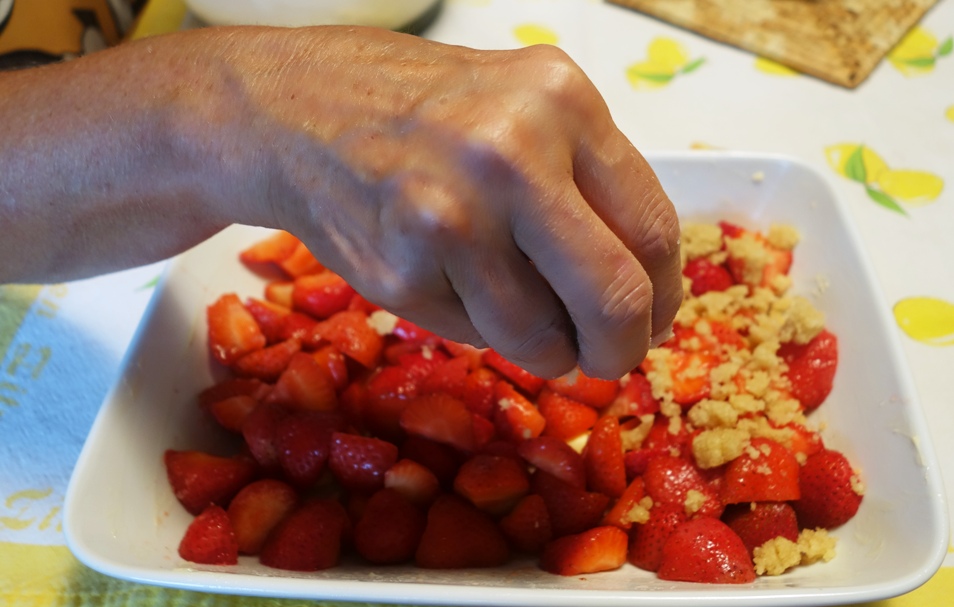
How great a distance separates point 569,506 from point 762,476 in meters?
0.20

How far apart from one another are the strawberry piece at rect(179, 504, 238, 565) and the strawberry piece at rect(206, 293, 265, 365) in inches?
8.4

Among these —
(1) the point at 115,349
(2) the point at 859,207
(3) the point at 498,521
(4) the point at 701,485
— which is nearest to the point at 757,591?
(4) the point at 701,485

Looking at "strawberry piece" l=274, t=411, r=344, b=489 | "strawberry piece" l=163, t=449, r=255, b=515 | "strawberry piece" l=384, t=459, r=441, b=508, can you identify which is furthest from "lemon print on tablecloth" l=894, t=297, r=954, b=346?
"strawberry piece" l=163, t=449, r=255, b=515

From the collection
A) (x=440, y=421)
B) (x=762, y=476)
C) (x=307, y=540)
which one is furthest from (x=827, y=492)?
(x=307, y=540)

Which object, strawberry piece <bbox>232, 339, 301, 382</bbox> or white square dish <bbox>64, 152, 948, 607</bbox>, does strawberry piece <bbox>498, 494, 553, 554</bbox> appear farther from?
strawberry piece <bbox>232, 339, 301, 382</bbox>

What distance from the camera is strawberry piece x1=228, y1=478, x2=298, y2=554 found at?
746 mm

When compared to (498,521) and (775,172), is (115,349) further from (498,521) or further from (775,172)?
(775,172)

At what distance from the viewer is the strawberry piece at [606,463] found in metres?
0.79

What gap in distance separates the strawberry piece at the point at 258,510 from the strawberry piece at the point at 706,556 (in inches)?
15.9

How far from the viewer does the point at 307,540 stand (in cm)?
72

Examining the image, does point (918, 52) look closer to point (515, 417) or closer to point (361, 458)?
point (515, 417)

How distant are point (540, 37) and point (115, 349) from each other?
0.94 m

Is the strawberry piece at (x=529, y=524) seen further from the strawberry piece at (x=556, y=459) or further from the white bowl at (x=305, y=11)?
the white bowl at (x=305, y=11)

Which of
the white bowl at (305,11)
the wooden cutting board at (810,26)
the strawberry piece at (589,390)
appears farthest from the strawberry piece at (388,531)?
the wooden cutting board at (810,26)
